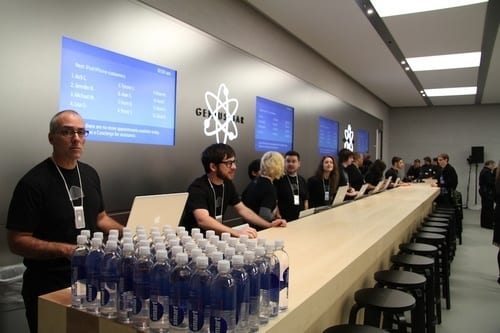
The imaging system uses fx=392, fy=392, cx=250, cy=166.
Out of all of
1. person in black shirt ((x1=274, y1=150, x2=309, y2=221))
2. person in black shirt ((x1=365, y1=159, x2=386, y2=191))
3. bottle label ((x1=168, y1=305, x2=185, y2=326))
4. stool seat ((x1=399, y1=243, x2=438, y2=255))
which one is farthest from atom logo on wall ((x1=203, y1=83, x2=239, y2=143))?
person in black shirt ((x1=365, y1=159, x2=386, y2=191))

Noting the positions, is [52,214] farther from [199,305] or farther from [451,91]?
[451,91]

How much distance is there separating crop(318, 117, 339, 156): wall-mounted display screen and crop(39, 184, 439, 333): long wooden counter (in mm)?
3014

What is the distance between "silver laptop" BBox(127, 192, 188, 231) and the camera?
5.65ft

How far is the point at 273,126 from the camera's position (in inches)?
190

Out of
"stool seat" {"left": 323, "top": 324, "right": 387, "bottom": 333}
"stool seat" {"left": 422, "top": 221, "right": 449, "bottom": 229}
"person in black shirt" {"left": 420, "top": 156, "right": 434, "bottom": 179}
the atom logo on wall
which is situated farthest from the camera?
"person in black shirt" {"left": 420, "top": 156, "right": 434, "bottom": 179}

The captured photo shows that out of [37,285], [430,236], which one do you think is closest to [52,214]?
[37,285]

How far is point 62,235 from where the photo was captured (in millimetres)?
1807

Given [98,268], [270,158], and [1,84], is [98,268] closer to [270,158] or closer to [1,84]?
[1,84]

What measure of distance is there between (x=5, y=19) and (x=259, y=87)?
282cm

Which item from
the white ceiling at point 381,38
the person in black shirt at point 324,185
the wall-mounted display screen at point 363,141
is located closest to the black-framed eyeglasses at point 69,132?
the white ceiling at point 381,38

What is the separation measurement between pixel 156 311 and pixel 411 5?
4207 mm

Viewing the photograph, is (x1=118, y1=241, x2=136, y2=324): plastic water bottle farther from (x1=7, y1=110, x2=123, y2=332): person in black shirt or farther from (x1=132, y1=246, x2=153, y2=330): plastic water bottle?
(x1=7, y1=110, x2=123, y2=332): person in black shirt

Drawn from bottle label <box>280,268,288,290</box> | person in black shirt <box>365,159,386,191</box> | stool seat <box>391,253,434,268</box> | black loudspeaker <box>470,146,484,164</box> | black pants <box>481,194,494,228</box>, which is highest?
black loudspeaker <box>470,146,484,164</box>

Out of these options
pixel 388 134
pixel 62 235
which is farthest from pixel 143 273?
pixel 388 134
